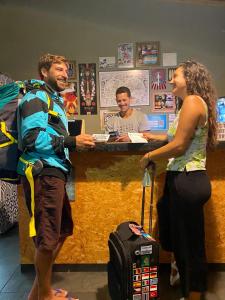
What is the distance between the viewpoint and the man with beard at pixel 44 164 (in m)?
1.62

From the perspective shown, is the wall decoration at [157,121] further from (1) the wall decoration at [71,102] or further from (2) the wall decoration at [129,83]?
(1) the wall decoration at [71,102]

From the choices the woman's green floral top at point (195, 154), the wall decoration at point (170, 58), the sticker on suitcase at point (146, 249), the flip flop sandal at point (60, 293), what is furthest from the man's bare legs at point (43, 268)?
the wall decoration at point (170, 58)

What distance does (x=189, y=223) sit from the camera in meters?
1.71

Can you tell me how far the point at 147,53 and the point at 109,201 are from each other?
233cm

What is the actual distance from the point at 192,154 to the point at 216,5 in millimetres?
2933

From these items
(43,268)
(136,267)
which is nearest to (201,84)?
(136,267)

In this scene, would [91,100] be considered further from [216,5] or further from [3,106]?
[3,106]

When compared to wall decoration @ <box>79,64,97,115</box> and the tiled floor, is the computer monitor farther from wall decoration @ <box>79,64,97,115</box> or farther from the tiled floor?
wall decoration @ <box>79,64,97,115</box>

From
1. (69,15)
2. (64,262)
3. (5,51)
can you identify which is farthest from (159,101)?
(64,262)

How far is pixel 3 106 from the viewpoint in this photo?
5.73ft

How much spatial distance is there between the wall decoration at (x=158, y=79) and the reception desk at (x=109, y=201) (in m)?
1.97

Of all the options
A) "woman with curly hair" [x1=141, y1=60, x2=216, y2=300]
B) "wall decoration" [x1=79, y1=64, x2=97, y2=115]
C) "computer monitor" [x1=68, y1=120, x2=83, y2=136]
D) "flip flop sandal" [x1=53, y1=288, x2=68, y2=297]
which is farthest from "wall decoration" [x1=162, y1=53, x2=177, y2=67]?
"flip flop sandal" [x1=53, y1=288, x2=68, y2=297]

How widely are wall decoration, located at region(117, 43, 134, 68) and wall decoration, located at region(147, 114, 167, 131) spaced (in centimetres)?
69

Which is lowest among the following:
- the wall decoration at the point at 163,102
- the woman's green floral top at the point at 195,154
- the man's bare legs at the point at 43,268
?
the man's bare legs at the point at 43,268
